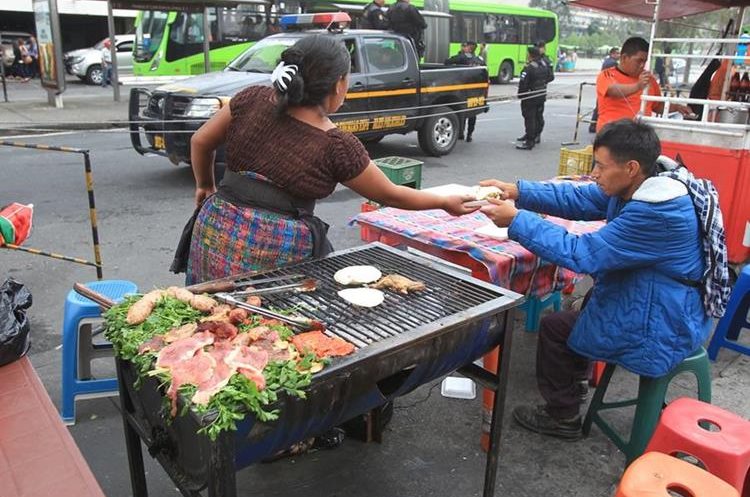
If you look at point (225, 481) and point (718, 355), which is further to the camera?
point (718, 355)

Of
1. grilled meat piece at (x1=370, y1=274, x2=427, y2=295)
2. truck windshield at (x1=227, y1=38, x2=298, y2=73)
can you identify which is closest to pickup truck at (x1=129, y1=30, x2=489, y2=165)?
truck windshield at (x1=227, y1=38, x2=298, y2=73)

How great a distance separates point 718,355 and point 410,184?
2.65 meters

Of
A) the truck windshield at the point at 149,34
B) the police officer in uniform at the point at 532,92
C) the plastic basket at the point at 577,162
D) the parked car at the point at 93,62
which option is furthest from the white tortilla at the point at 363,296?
the parked car at the point at 93,62

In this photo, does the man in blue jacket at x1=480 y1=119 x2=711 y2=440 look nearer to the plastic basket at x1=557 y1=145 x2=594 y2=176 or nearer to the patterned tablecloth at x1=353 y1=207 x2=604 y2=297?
the patterned tablecloth at x1=353 y1=207 x2=604 y2=297

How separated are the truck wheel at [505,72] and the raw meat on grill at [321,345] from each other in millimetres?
23939

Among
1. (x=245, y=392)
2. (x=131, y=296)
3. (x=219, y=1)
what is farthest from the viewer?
(x=219, y=1)

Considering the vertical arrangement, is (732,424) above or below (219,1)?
below

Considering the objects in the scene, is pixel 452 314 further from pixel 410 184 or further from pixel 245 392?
pixel 410 184

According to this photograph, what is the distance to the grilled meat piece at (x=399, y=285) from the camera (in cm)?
228

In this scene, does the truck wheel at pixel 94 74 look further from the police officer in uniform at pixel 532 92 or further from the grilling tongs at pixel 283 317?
the grilling tongs at pixel 283 317

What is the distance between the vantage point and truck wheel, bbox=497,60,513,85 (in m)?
24.2

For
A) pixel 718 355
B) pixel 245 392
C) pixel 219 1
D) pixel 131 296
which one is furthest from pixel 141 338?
pixel 219 1

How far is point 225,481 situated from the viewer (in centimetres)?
159

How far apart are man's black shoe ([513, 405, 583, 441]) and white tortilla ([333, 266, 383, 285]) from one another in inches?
51.0
